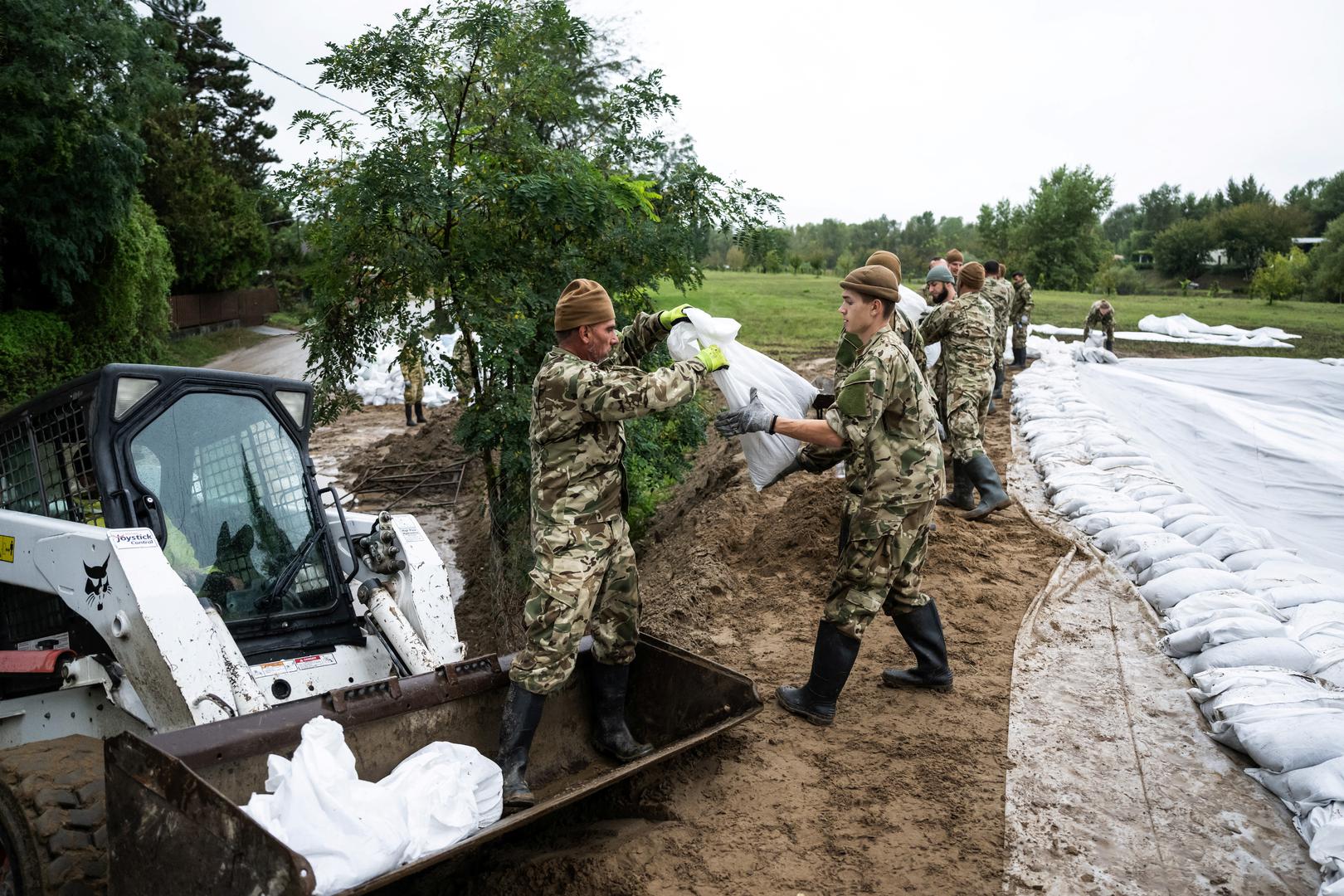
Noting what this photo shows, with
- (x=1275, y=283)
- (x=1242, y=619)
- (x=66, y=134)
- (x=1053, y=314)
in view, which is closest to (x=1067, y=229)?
(x=1275, y=283)

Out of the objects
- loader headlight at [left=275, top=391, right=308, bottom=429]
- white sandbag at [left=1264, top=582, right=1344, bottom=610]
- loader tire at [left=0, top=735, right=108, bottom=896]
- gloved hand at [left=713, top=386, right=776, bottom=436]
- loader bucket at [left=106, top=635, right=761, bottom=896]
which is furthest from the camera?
white sandbag at [left=1264, top=582, right=1344, bottom=610]

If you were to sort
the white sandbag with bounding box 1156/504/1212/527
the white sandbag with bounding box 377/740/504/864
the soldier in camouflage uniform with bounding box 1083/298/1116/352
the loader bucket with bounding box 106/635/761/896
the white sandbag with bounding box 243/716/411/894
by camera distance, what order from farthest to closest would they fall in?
the soldier in camouflage uniform with bounding box 1083/298/1116/352
the white sandbag with bounding box 1156/504/1212/527
the white sandbag with bounding box 377/740/504/864
the white sandbag with bounding box 243/716/411/894
the loader bucket with bounding box 106/635/761/896

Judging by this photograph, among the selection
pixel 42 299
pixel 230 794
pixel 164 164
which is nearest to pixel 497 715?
pixel 230 794

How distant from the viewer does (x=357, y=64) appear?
7.14 meters

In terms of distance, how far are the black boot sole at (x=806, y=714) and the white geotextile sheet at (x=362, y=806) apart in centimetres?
160

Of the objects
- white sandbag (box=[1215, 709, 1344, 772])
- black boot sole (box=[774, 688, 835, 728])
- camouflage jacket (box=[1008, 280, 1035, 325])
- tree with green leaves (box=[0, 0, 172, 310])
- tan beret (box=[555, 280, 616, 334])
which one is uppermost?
tree with green leaves (box=[0, 0, 172, 310])

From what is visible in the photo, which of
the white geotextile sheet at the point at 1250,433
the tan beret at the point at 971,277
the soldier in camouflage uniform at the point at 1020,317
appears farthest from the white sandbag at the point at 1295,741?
the soldier in camouflage uniform at the point at 1020,317

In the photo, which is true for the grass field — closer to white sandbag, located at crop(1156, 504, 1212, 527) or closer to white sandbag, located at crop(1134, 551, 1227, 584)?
white sandbag, located at crop(1156, 504, 1212, 527)

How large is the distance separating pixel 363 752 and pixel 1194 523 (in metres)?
5.69

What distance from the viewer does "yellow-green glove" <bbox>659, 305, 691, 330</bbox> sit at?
4359mm

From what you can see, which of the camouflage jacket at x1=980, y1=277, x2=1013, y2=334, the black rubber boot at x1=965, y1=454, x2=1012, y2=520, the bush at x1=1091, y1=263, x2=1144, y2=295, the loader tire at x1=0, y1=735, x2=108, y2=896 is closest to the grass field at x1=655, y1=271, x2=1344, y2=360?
the camouflage jacket at x1=980, y1=277, x2=1013, y2=334

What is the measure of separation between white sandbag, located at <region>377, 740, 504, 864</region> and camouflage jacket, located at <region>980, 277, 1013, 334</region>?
10.2 m

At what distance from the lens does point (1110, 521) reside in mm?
7273

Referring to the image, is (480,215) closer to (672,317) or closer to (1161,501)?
(672,317)
